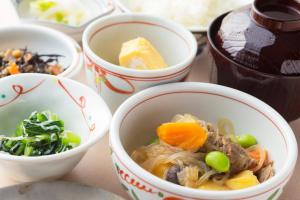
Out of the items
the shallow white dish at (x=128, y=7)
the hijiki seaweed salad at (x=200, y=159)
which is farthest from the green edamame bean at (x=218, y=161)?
the shallow white dish at (x=128, y=7)

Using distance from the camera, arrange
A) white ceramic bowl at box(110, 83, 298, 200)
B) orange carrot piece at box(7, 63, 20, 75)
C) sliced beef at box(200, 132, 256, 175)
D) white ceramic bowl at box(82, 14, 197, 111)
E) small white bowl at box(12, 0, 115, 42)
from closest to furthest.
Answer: white ceramic bowl at box(110, 83, 298, 200)
sliced beef at box(200, 132, 256, 175)
white ceramic bowl at box(82, 14, 197, 111)
orange carrot piece at box(7, 63, 20, 75)
small white bowl at box(12, 0, 115, 42)

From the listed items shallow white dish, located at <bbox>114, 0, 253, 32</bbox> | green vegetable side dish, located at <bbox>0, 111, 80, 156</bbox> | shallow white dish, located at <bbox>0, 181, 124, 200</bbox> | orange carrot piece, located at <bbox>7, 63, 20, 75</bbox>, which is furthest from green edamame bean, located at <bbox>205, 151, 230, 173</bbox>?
orange carrot piece, located at <bbox>7, 63, 20, 75</bbox>

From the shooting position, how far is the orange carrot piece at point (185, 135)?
1.02 m

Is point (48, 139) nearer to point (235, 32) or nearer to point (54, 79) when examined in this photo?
point (54, 79)

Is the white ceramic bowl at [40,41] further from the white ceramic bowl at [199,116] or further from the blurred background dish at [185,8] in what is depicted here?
the white ceramic bowl at [199,116]

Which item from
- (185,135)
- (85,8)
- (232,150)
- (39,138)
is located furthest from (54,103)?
(85,8)

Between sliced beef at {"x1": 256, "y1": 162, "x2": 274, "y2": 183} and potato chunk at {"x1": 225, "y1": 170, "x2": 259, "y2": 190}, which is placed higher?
potato chunk at {"x1": 225, "y1": 170, "x2": 259, "y2": 190}

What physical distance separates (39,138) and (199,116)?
0.41 meters

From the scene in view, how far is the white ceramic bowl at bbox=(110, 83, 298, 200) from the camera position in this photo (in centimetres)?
92

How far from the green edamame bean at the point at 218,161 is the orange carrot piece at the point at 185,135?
0.04 meters

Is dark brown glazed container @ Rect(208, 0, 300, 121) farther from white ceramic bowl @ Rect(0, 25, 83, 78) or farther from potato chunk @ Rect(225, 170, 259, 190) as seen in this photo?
white ceramic bowl @ Rect(0, 25, 83, 78)

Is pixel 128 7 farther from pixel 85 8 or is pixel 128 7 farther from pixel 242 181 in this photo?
pixel 242 181

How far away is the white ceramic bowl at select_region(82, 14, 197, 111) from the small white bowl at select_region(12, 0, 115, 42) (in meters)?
0.17

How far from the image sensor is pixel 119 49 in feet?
4.48
